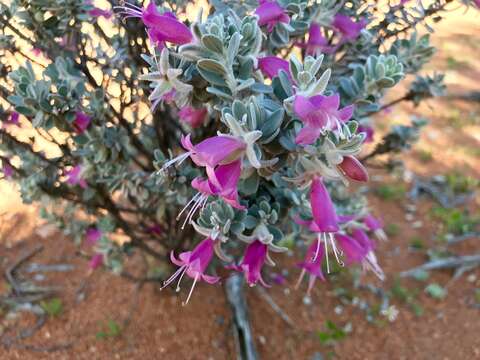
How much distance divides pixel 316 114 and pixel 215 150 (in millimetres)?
195

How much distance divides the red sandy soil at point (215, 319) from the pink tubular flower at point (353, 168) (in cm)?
116

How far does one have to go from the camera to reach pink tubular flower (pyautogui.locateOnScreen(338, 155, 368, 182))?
1.02m

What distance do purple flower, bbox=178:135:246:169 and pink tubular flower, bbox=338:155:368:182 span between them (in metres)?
0.20

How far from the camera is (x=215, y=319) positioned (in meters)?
2.40

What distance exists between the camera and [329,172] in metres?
1.06

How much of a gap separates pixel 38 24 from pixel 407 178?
277 centimetres

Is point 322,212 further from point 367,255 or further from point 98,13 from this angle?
point 98,13

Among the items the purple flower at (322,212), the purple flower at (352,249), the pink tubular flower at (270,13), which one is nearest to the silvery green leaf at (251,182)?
the purple flower at (322,212)

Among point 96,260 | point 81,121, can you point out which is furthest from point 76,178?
point 96,260

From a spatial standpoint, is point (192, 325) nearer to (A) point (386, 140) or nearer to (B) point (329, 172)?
(A) point (386, 140)

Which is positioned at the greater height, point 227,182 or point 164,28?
point 164,28

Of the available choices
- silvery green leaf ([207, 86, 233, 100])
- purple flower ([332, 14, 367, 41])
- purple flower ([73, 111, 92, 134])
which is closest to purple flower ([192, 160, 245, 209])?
silvery green leaf ([207, 86, 233, 100])

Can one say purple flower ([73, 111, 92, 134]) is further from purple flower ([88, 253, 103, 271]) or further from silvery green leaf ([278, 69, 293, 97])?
purple flower ([88, 253, 103, 271])

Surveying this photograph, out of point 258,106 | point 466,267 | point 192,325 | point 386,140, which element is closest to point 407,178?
point 466,267
